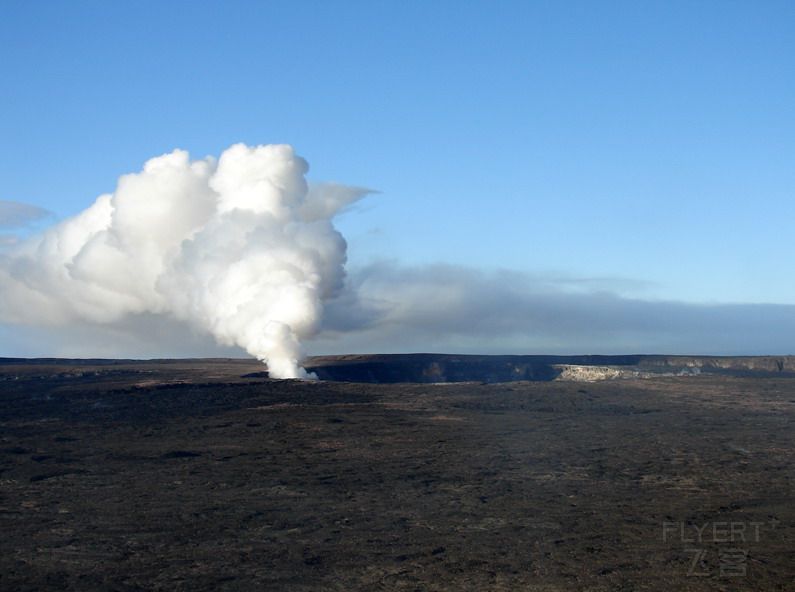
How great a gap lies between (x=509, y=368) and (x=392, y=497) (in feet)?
167

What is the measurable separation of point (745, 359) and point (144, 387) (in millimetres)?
45800

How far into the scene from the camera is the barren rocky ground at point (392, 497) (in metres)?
12.0

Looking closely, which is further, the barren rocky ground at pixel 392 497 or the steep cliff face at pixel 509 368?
the steep cliff face at pixel 509 368

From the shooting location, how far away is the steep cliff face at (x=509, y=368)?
2463 inches

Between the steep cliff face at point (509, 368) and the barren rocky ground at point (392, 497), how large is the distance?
27.4m

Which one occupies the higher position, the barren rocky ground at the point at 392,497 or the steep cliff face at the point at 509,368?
the steep cliff face at the point at 509,368

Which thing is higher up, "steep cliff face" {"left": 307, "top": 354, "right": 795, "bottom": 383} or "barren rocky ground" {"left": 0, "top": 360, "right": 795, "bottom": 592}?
"steep cliff face" {"left": 307, "top": 354, "right": 795, "bottom": 383}

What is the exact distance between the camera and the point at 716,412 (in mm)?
34219

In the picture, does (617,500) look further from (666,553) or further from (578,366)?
(578,366)

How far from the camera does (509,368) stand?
222 ft

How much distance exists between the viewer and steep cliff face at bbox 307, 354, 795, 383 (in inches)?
2463

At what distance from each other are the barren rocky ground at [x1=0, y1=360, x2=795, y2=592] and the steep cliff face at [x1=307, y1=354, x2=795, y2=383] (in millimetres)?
27377

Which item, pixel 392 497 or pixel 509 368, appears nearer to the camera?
pixel 392 497

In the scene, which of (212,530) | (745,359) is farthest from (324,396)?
(745,359)
